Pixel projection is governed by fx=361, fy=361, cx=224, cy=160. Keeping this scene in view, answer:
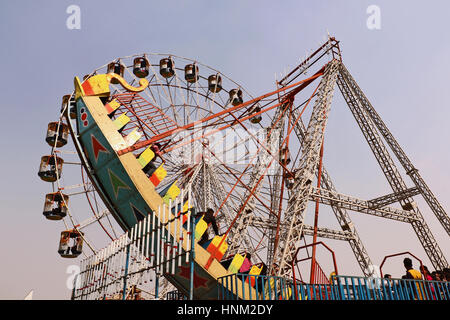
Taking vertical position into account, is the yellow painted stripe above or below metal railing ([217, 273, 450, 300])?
above

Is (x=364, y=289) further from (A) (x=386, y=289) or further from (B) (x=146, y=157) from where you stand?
(B) (x=146, y=157)

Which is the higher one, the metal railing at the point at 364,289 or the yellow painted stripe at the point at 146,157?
the yellow painted stripe at the point at 146,157

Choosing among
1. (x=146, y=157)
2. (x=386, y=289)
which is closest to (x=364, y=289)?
(x=386, y=289)

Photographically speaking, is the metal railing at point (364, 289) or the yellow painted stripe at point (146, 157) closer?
the metal railing at point (364, 289)

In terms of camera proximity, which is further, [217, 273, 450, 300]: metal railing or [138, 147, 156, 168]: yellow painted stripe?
[138, 147, 156, 168]: yellow painted stripe

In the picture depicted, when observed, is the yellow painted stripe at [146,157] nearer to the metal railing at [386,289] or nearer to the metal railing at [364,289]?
the metal railing at [364,289]

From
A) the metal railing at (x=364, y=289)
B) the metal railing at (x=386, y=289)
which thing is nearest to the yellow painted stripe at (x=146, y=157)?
the metal railing at (x=364, y=289)

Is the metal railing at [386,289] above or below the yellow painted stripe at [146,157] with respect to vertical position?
below

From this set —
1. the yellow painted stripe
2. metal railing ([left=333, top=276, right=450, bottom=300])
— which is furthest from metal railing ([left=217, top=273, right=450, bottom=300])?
the yellow painted stripe

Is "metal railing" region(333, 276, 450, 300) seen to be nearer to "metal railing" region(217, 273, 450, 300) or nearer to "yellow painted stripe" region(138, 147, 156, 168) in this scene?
"metal railing" region(217, 273, 450, 300)

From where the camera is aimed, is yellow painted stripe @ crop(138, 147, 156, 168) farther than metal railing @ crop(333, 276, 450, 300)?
Yes

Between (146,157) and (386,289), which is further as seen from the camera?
(146,157)

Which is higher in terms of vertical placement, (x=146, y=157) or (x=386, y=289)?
(x=146, y=157)
